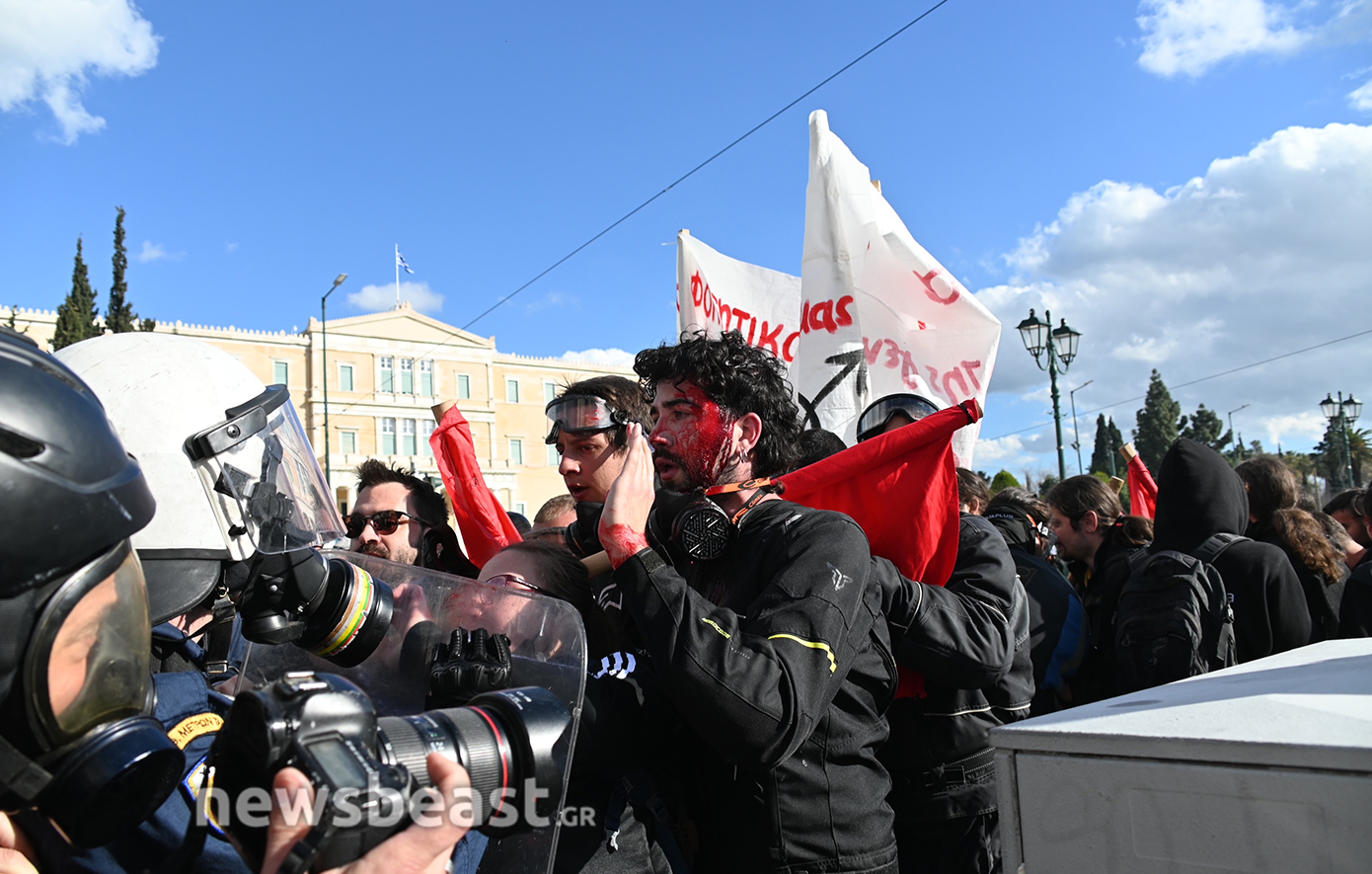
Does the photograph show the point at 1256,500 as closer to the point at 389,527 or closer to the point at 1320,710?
the point at 1320,710

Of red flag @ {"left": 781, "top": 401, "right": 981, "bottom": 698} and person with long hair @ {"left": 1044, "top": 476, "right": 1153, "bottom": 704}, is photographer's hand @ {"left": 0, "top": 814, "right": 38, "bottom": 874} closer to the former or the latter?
red flag @ {"left": 781, "top": 401, "right": 981, "bottom": 698}

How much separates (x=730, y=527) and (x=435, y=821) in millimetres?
1298

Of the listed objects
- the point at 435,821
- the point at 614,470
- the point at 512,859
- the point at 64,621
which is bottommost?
the point at 512,859

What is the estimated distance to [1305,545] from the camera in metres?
4.39

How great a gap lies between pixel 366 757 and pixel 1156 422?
67882 mm

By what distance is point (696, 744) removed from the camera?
2.14 meters

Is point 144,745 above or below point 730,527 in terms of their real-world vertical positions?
below

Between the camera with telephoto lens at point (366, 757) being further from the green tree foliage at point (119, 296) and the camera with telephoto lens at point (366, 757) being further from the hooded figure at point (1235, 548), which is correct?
the green tree foliage at point (119, 296)

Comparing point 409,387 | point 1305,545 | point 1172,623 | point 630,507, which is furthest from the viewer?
point 409,387

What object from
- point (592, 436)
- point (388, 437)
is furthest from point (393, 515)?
point (388, 437)

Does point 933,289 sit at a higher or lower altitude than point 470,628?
higher

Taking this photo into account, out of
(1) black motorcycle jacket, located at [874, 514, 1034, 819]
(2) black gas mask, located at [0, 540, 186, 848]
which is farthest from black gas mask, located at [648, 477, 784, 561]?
(2) black gas mask, located at [0, 540, 186, 848]

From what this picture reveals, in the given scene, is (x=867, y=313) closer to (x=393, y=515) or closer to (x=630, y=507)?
(x=393, y=515)

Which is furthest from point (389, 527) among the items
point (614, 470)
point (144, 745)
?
point (144, 745)
